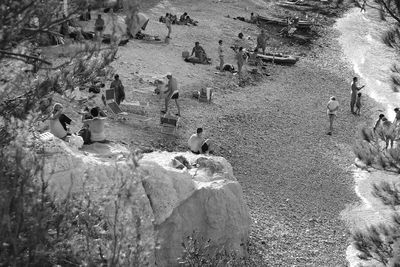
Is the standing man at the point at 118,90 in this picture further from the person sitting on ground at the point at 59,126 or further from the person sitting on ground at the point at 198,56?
the person sitting on ground at the point at 198,56

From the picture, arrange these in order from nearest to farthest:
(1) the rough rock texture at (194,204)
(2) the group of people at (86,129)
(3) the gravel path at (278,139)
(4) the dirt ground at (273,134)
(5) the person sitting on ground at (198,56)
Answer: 1. (1) the rough rock texture at (194,204)
2. (2) the group of people at (86,129)
3. (3) the gravel path at (278,139)
4. (4) the dirt ground at (273,134)
5. (5) the person sitting on ground at (198,56)

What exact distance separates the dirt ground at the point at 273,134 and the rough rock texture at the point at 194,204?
1478mm

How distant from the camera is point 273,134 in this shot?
19.1m

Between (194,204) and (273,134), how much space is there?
8840mm

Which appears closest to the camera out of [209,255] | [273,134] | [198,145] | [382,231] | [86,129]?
[382,231]

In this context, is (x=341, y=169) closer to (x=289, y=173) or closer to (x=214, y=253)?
(x=289, y=173)

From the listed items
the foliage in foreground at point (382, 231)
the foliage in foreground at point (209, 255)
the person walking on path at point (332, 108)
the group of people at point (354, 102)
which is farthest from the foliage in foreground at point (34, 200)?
the group of people at point (354, 102)

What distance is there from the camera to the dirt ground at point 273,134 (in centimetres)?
1355

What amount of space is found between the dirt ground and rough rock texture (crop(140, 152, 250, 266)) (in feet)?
4.85

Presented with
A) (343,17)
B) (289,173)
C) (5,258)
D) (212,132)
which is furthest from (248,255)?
(343,17)

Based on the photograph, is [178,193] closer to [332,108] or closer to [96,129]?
[96,129]

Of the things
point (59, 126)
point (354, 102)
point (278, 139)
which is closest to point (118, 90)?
point (59, 126)

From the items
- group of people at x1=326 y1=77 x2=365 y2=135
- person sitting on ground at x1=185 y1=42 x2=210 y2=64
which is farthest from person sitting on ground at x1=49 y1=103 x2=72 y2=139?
person sitting on ground at x1=185 y1=42 x2=210 y2=64

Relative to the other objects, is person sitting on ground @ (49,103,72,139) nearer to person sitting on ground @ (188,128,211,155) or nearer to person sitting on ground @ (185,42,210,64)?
person sitting on ground @ (188,128,211,155)
